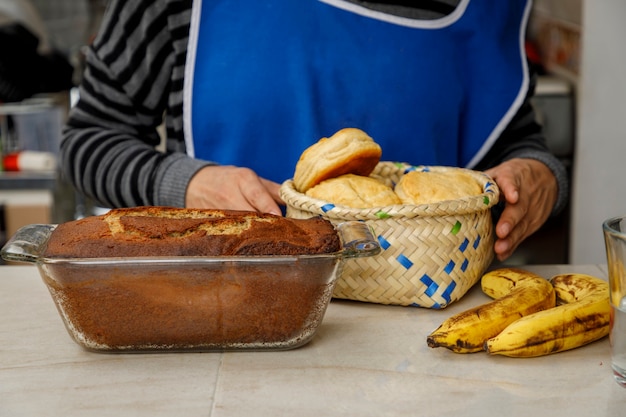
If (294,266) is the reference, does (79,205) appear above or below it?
below

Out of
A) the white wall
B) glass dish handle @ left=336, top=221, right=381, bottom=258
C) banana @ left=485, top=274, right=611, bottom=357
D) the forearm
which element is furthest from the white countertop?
the white wall

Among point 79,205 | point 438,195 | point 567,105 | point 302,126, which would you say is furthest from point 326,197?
point 79,205

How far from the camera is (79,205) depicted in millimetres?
2840

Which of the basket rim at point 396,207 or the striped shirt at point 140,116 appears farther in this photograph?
the striped shirt at point 140,116

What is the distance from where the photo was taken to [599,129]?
2.41 m

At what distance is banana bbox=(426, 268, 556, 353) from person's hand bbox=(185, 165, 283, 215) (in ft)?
1.03

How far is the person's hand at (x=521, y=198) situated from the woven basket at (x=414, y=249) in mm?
122

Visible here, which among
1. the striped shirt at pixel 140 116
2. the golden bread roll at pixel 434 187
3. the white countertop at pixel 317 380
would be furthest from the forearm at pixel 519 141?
the white countertop at pixel 317 380

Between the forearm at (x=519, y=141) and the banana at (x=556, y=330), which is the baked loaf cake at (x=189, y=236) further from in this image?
the forearm at (x=519, y=141)

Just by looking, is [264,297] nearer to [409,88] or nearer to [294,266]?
[294,266]

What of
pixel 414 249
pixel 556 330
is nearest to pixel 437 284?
pixel 414 249

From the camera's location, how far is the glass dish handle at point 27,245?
833mm

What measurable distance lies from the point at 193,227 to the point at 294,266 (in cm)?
12

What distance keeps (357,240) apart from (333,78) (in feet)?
1.80
